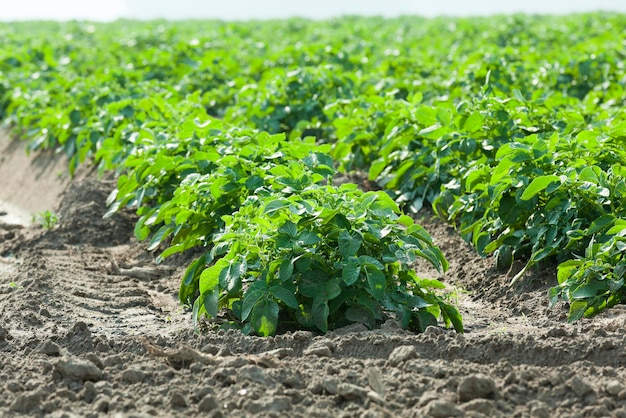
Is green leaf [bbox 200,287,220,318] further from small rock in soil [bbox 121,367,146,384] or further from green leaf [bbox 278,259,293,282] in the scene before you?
small rock in soil [bbox 121,367,146,384]

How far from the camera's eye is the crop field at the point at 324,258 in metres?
3.67

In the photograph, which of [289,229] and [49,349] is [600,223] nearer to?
[289,229]

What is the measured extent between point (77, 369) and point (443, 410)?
4.45 feet

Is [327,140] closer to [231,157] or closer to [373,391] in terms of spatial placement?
[231,157]

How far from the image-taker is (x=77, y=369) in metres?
3.80

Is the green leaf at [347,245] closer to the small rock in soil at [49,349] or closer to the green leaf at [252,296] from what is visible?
the green leaf at [252,296]

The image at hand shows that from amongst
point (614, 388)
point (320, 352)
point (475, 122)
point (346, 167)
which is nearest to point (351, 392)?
point (320, 352)

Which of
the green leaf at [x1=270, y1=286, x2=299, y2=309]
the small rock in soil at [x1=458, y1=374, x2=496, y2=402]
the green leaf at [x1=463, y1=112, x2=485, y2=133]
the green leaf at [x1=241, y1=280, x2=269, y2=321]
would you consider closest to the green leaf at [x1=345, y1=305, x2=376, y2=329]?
the green leaf at [x1=270, y1=286, x2=299, y2=309]

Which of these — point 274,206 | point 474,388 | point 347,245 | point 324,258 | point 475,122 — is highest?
point 475,122

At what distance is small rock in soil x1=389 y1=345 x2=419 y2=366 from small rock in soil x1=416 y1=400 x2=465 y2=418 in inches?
17.3

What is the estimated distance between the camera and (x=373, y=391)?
357 centimetres

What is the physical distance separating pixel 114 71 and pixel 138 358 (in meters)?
6.85

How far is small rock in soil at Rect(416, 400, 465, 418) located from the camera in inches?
134

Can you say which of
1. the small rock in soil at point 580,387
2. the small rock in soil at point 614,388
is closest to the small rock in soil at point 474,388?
the small rock in soil at point 580,387
